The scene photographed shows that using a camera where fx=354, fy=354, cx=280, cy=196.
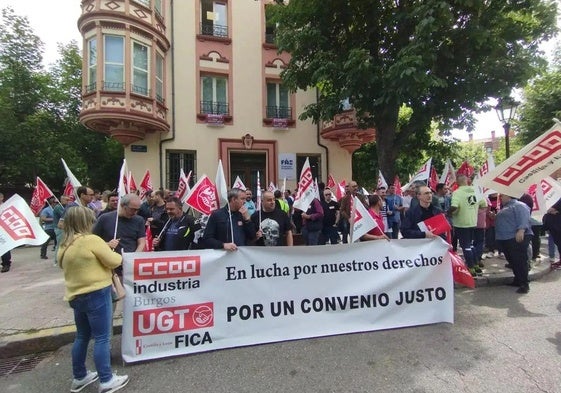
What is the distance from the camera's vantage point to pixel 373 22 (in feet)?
30.7

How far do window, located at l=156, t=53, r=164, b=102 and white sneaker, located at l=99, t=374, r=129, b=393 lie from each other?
41.9 ft

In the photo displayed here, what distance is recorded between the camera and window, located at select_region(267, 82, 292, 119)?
1617 centimetres

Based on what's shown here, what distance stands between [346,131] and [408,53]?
7580mm

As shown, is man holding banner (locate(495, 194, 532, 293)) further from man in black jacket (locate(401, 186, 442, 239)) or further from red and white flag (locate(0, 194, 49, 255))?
red and white flag (locate(0, 194, 49, 255))

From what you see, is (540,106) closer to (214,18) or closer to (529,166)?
(529,166)

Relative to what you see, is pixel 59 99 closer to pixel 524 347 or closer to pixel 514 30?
pixel 514 30

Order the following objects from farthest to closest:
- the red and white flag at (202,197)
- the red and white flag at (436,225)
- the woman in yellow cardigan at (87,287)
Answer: the red and white flag at (202,197), the red and white flag at (436,225), the woman in yellow cardigan at (87,287)

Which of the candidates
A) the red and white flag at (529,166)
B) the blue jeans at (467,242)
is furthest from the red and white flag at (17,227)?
the blue jeans at (467,242)

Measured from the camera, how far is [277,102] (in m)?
16.3

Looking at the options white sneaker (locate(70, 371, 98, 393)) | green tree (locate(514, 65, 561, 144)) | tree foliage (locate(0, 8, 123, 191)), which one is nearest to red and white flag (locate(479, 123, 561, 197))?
white sneaker (locate(70, 371, 98, 393))

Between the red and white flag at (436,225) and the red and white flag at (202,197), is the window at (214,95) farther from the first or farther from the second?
the red and white flag at (436,225)

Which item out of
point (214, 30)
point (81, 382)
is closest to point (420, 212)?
point (81, 382)

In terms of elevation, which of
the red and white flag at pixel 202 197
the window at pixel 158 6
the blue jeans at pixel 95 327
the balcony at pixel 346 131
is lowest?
the blue jeans at pixel 95 327

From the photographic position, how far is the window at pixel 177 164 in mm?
14898
